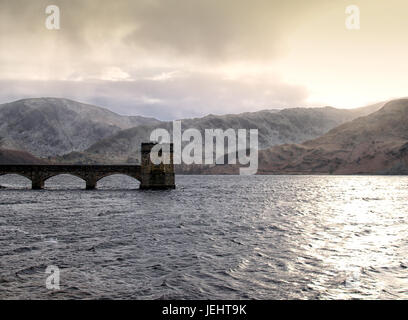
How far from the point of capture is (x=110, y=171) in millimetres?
85000

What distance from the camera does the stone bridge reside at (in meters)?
82.4

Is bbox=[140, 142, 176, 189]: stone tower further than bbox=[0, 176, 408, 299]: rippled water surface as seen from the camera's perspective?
Yes

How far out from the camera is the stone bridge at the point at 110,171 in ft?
270

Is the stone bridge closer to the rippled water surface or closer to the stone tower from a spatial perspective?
the stone tower

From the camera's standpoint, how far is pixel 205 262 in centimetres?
2000

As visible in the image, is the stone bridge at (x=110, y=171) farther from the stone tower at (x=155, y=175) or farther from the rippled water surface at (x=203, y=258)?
the rippled water surface at (x=203, y=258)

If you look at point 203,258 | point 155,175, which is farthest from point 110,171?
point 203,258

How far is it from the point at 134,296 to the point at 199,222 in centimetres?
2218

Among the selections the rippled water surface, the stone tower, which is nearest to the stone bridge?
the stone tower
